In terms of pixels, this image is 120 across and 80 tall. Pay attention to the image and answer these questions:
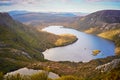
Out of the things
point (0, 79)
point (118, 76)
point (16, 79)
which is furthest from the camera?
point (16, 79)

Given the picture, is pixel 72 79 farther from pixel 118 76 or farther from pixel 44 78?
pixel 118 76

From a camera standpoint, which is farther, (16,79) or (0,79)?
(16,79)

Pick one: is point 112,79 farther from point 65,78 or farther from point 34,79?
point 34,79

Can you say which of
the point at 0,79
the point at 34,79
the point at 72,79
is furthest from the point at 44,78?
the point at 0,79

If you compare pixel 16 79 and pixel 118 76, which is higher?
pixel 118 76

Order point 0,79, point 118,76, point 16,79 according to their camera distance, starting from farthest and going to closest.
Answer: point 16,79
point 0,79
point 118,76

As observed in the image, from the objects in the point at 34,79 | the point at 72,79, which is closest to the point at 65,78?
the point at 72,79

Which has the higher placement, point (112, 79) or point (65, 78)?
point (112, 79)

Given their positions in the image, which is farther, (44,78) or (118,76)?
(44,78)

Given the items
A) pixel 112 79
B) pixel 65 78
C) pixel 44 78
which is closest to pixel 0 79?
pixel 44 78
